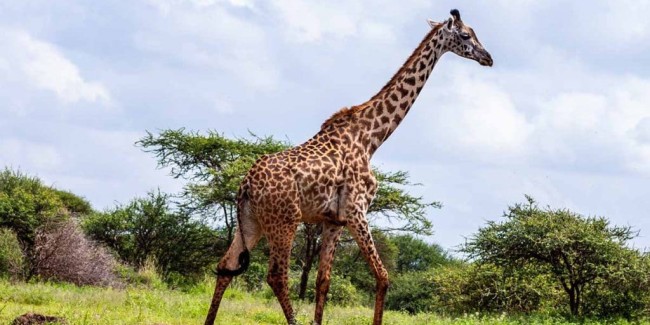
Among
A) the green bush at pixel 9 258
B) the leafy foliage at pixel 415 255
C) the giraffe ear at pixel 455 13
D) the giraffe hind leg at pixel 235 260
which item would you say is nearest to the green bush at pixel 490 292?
the giraffe ear at pixel 455 13

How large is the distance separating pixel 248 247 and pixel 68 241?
15.2m

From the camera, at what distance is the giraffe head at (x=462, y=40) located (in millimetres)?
11961

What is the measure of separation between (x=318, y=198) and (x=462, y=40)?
10.7 feet

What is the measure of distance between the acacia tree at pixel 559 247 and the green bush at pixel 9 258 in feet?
39.6

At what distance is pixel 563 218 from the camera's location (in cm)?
2147

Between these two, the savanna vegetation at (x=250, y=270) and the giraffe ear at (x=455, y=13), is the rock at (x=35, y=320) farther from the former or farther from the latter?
the giraffe ear at (x=455, y=13)

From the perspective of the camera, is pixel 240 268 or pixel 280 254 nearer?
pixel 280 254

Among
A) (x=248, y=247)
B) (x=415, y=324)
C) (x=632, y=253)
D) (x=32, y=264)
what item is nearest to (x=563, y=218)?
(x=632, y=253)

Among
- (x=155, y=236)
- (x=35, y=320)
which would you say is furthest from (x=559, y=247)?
(x=155, y=236)

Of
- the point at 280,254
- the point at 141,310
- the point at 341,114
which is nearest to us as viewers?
the point at 280,254

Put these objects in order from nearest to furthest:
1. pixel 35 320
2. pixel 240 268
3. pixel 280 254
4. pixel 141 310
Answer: pixel 280 254 → pixel 35 320 → pixel 240 268 → pixel 141 310

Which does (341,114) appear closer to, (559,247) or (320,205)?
(320,205)

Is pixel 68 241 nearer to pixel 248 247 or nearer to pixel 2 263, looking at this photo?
pixel 2 263

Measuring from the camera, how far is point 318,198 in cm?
1043
